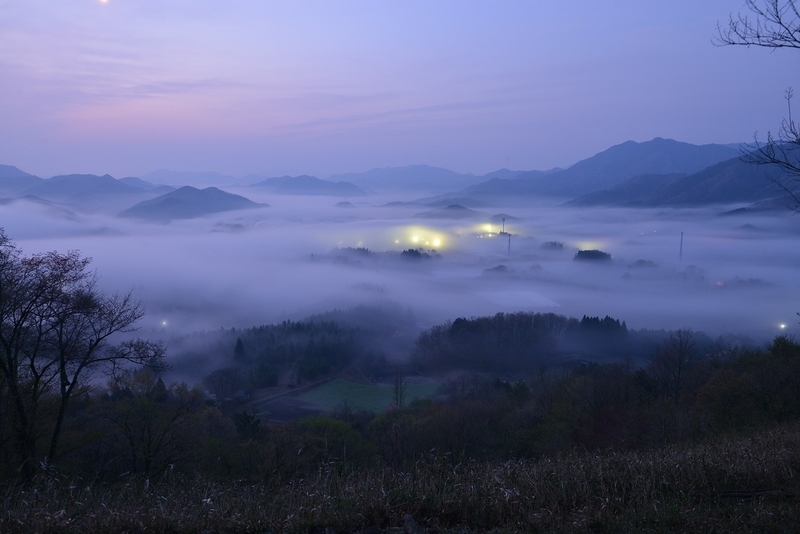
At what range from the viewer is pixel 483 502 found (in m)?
3.90

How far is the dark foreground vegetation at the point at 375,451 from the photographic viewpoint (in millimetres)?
3732

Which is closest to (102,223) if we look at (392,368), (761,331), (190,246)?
(190,246)

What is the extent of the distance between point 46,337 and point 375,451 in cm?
630

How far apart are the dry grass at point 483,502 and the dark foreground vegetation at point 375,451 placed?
16 mm

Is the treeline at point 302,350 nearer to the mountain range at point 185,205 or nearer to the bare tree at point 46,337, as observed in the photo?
the bare tree at point 46,337

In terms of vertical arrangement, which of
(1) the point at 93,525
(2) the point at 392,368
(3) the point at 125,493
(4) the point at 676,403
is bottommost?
(2) the point at 392,368

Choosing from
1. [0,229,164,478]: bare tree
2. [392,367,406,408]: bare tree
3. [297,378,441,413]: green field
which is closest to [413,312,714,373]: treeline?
[392,367,406,408]: bare tree

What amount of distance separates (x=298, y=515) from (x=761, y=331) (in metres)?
42.2

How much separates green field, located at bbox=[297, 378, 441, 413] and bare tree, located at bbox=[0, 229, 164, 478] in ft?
56.2

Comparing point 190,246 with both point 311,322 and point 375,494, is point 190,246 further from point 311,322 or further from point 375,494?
point 375,494

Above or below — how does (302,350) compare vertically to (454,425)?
below

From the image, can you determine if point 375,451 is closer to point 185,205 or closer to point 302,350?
point 302,350

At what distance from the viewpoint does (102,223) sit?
74.9 m

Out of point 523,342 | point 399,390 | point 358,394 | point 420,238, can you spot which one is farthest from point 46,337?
point 420,238
